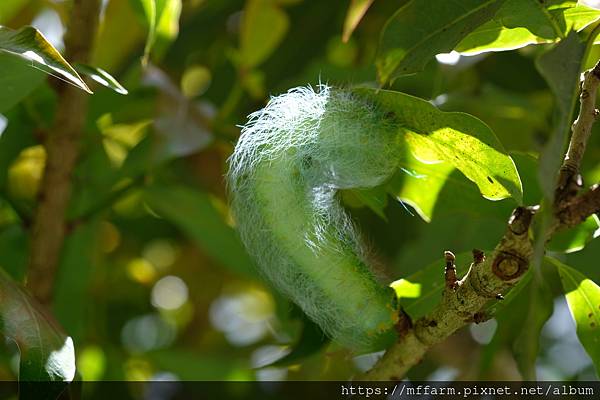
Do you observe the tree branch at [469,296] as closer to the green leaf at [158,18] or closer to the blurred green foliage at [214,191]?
the blurred green foliage at [214,191]

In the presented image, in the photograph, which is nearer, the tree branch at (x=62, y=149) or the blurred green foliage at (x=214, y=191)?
the blurred green foliage at (x=214, y=191)

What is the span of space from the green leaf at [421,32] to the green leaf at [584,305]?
262 mm

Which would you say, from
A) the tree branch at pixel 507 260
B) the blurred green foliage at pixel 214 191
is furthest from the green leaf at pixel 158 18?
the tree branch at pixel 507 260

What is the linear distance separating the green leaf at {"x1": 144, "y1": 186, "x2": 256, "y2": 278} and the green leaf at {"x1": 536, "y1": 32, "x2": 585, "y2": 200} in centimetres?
83

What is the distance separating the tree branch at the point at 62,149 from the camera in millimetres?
1244

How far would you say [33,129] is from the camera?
4.24 ft

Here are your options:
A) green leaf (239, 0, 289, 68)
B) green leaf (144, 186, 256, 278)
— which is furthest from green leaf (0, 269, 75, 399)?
green leaf (239, 0, 289, 68)

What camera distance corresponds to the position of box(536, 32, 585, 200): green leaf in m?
0.65

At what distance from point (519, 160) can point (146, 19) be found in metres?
0.49

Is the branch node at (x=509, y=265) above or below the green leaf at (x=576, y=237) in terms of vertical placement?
above

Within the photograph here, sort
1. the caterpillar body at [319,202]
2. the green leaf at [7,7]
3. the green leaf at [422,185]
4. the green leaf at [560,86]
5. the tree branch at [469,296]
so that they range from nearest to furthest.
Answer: the green leaf at [560,86] → the tree branch at [469,296] → the caterpillar body at [319,202] → the green leaf at [422,185] → the green leaf at [7,7]

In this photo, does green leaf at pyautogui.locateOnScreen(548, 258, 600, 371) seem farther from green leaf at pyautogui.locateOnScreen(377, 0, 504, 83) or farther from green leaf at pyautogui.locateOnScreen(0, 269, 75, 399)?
green leaf at pyautogui.locateOnScreen(0, 269, 75, 399)

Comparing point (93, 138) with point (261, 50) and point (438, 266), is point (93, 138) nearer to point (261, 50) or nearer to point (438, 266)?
point (261, 50)

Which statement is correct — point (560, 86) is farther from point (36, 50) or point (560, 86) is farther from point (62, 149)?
point (62, 149)
